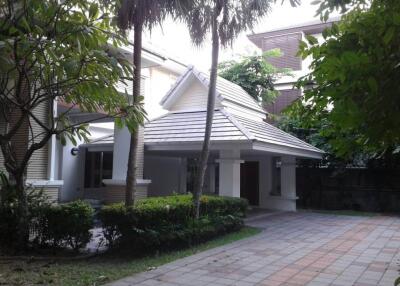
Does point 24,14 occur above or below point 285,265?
above

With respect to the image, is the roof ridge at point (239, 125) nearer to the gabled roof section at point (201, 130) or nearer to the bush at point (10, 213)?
the gabled roof section at point (201, 130)

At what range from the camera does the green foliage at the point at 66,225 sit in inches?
348

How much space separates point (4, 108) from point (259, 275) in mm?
5606

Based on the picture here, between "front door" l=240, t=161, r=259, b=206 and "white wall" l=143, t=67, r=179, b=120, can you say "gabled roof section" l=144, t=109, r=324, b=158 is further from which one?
"white wall" l=143, t=67, r=179, b=120

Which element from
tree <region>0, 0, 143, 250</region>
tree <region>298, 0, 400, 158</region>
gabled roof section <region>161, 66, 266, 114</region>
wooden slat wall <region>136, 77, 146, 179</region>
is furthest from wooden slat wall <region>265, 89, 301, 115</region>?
tree <region>298, 0, 400, 158</region>

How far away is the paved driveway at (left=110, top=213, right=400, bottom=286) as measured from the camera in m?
7.33

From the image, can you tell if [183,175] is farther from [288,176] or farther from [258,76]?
[258,76]

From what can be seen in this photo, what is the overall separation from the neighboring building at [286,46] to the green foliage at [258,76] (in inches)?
46.0

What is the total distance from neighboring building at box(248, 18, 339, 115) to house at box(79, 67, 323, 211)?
6.06 meters

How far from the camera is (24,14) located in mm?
6117

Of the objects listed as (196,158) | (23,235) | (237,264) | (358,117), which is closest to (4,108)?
(23,235)

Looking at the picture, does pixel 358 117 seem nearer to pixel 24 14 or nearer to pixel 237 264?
pixel 24 14

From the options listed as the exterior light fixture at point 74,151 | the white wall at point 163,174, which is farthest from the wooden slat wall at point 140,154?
the white wall at point 163,174

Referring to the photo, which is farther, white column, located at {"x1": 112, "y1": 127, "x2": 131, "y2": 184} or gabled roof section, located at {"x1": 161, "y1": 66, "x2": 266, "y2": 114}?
gabled roof section, located at {"x1": 161, "y1": 66, "x2": 266, "y2": 114}
